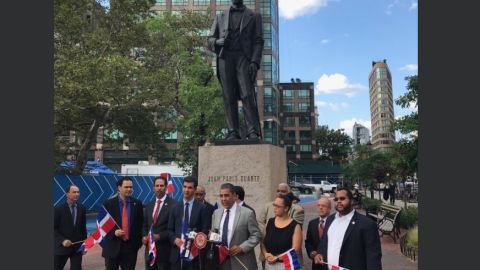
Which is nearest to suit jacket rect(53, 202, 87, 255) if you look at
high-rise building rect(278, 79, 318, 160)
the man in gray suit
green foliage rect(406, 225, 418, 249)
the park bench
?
the man in gray suit

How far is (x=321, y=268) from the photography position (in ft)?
17.3

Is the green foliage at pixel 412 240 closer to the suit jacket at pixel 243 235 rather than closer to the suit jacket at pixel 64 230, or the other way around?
the suit jacket at pixel 243 235

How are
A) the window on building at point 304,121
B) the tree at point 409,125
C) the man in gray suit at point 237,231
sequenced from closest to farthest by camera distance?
the man in gray suit at point 237,231 → the tree at point 409,125 → the window on building at point 304,121

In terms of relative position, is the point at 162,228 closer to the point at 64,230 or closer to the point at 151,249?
the point at 151,249

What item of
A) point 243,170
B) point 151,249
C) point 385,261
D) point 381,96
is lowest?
point 385,261

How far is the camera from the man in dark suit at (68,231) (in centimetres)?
675

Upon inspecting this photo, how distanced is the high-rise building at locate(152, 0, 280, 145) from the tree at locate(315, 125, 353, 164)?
2436 cm

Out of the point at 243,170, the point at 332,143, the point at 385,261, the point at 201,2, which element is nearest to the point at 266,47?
the point at 201,2

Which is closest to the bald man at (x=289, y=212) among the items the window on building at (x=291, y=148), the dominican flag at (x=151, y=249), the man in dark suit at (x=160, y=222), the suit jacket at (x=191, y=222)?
the suit jacket at (x=191, y=222)

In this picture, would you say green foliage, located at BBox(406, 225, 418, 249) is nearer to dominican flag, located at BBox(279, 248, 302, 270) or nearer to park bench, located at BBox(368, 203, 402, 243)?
park bench, located at BBox(368, 203, 402, 243)

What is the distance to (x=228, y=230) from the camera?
5.39 metres

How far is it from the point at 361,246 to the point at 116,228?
3676mm

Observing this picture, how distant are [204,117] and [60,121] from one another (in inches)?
339

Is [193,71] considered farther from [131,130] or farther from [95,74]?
[95,74]
